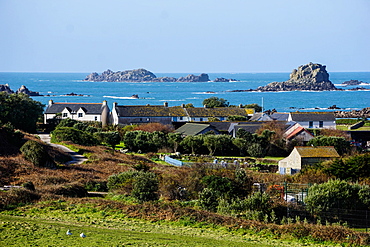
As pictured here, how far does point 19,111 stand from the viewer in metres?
58.5

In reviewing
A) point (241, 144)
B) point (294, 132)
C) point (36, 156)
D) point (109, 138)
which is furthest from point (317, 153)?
point (109, 138)

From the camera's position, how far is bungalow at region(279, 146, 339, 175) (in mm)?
38875

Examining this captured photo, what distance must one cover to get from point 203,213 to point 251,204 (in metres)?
2.26

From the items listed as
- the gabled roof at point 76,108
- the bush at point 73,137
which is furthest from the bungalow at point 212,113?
the bush at point 73,137

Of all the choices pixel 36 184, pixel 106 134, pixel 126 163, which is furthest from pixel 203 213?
pixel 106 134

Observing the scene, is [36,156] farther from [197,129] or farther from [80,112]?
[80,112]

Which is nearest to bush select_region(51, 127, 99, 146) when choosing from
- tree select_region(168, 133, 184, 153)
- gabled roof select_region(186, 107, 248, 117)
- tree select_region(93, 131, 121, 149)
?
tree select_region(93, 131, 121, 149)

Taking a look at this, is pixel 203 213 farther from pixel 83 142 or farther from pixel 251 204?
pixel 83 142

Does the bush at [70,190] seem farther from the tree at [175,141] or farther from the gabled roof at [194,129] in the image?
the gabled roof at [194,129]

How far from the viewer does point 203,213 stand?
22.1 meters

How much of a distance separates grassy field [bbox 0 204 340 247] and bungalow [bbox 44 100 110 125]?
5196 cm

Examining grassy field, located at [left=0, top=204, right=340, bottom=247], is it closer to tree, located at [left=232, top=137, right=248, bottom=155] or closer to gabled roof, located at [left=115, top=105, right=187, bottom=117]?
tree, located at [left=232, top=137, right=248, bottom=155]

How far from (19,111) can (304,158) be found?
33.1 m

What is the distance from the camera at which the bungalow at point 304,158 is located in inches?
1531
